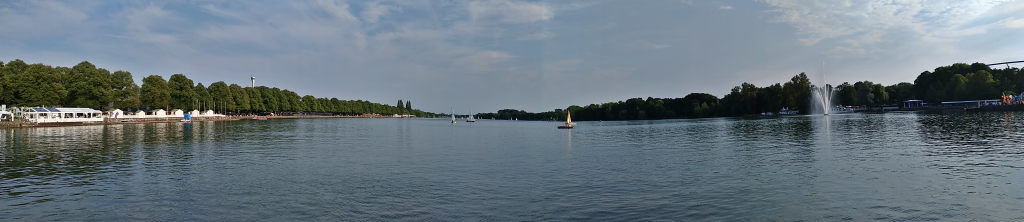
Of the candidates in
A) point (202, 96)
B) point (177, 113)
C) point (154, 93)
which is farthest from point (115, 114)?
point (202, 96)

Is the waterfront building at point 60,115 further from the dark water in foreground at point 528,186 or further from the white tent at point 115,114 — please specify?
the dark water in foreground at point 528,186

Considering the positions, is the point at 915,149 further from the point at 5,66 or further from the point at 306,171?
the point at 5,66

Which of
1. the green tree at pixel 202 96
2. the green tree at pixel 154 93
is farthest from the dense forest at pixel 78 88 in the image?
the green tree at pixel 202 96

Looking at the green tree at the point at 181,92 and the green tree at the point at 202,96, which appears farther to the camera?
the green tree at the point at 202,96

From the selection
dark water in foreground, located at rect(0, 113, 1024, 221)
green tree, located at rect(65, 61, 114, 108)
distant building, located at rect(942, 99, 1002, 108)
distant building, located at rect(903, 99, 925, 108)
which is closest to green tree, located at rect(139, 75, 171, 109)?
green tree, located at rect(65, 61, 114, 108)

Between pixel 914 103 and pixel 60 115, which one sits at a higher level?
pixel 60 115

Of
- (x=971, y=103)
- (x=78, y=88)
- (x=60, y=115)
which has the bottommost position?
(x=971, y=103)

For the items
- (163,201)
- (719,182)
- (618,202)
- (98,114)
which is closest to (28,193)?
(163,201)

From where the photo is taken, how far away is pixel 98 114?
12625cm

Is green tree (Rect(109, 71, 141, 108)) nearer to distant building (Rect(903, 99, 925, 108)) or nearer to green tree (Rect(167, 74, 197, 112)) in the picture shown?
green tree (Rect(167, 74, 197, 112))

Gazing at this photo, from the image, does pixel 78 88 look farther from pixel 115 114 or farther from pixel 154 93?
pixel 154 93

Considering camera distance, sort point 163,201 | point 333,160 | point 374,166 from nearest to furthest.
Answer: point 163,201, point 374,166, point 333,160

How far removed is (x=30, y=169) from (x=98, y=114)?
380 feet

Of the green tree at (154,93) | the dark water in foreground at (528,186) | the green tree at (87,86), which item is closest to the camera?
the dark water in foreground at (528,186)
